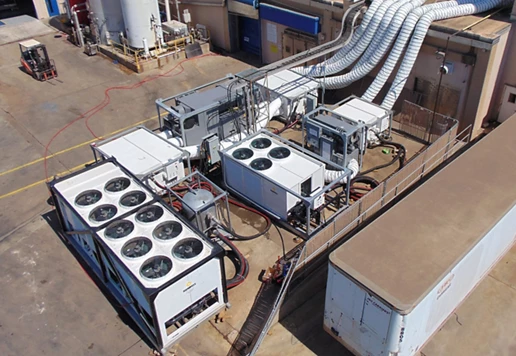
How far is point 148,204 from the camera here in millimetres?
17141

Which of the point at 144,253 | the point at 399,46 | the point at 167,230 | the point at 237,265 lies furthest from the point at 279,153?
the point at 399,46

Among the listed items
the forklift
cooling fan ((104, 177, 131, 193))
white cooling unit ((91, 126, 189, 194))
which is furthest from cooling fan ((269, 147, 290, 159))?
the forklift

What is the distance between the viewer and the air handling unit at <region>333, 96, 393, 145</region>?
23188mm

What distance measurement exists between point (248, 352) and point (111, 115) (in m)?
17.8

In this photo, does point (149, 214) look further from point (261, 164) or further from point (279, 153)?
point (279, 153)

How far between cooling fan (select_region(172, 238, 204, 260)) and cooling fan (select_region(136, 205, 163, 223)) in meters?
1.68

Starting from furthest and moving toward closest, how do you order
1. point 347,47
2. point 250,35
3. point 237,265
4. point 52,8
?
1. point 52,8
2. point 250,35
3. point 347,47
4. point 237,265

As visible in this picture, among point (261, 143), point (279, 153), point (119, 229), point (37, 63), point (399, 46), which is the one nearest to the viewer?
point (119, 229)

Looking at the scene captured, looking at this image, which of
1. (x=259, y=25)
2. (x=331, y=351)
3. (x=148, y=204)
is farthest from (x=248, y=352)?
(x=259, y=25)

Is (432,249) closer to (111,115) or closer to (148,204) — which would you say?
(148,204)

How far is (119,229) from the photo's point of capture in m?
16.1

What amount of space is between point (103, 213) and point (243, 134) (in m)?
9.25

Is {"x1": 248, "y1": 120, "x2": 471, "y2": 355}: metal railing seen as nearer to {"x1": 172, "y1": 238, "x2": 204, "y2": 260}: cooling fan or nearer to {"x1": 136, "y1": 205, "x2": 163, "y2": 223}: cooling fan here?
{"x1": 172, "y1": 238, "x2": 204, "y2": 260}: cooling fan

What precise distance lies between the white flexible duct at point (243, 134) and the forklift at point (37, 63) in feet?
44.6
